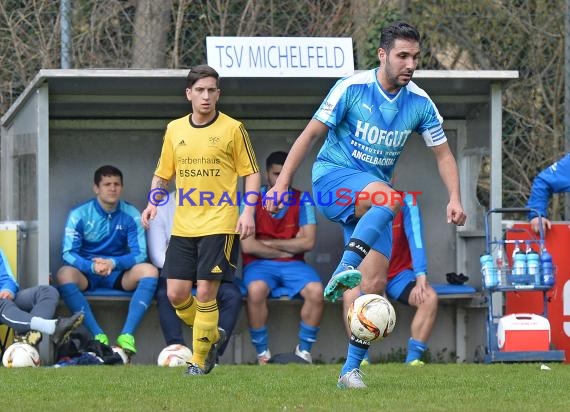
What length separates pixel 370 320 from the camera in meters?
6.34

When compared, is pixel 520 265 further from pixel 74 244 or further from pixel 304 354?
pixel 74 244

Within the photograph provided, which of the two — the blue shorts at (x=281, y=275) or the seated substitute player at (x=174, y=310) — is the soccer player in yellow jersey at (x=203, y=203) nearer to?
the seated substitute player at (x=174, y=310)

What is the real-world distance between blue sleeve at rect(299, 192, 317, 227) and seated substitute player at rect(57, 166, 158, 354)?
1.33 m

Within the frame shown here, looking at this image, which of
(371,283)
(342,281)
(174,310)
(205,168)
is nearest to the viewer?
(342,281)

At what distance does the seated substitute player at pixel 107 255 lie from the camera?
989 cm

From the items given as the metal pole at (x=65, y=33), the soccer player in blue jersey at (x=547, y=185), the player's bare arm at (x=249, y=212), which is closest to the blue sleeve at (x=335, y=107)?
the player's bare arm at (x=249, y=212)

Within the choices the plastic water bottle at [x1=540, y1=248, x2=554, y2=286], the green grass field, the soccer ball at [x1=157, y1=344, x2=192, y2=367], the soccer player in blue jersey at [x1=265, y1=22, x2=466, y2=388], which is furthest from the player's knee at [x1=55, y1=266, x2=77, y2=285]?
the plastic water bottle at [x1=540, y1=248, x2=554, y2=286]

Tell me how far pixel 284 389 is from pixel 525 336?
118 inches

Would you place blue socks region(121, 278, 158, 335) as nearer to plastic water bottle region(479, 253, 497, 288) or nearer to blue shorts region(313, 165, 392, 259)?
plastic water bottle region(479, 253, 497, 288)

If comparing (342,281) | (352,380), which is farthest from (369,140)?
(352,380)

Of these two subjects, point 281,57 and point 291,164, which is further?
point 281,57

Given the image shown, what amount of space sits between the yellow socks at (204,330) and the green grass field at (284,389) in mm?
161

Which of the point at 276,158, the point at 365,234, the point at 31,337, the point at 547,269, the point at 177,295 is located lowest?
the point at 31,337

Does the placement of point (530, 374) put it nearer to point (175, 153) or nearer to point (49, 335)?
point (175, 153)
